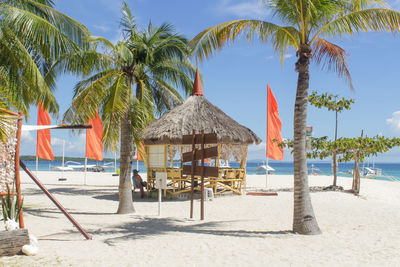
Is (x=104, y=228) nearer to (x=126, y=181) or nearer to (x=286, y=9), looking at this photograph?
(x=126, y=181)

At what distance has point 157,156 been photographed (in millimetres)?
14180

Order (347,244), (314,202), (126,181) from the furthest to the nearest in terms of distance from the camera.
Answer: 1. (314,202)
2. (126,181)
3. (347,244)

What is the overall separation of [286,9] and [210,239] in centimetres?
482

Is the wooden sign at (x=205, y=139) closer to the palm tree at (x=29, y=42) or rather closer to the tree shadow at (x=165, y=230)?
the tree shadow at (x=165, y=230)

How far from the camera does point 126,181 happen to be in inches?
398

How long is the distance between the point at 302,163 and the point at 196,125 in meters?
6.88

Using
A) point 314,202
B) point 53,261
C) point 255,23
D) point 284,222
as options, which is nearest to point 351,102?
point 314,202

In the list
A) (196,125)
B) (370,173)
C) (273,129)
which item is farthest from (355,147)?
(370,173)

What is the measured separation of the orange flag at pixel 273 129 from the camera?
17.5 metres

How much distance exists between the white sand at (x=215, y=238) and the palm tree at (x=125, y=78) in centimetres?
199

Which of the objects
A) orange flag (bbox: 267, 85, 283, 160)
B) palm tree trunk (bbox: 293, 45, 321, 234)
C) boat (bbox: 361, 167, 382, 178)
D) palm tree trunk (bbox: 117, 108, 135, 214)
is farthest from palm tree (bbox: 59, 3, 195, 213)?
boat (bbox: 361, 167, 382, 178)

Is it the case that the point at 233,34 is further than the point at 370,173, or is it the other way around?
the point at 370,173

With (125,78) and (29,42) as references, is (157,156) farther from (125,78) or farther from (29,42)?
(29,42)

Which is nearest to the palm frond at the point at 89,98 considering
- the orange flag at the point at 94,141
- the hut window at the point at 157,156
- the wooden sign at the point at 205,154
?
the wooden sign at the point at 205,154
